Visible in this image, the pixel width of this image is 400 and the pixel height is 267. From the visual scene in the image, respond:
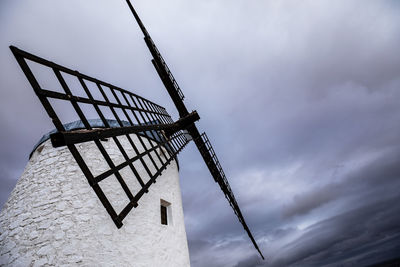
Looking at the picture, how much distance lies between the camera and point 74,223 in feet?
14.7

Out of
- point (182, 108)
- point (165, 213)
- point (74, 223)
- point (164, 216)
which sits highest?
point (182, 108)

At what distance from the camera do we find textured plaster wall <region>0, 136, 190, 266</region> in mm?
4289

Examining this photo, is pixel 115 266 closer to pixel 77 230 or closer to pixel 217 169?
pixel 77 230

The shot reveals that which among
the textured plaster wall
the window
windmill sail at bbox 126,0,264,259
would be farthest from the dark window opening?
windmill sail at bbox 126,0,264,259

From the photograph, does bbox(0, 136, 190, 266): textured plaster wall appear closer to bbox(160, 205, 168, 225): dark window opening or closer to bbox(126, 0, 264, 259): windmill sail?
bbox(160, 205, 168, 225): dark window opening

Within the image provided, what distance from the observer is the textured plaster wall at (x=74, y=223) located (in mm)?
4289

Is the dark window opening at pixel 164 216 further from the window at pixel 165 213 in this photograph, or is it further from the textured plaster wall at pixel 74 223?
the textured plaster wall at pixel 74 223

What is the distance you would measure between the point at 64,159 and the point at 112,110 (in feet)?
8.67

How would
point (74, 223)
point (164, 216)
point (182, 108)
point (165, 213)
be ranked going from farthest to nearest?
point (182, 108)
point (165, 213)
point (164, 216)
point (74, 223)

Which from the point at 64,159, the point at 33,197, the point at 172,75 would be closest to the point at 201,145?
the point at 172,75

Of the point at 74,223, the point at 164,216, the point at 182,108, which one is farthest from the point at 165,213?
the point at 182,108

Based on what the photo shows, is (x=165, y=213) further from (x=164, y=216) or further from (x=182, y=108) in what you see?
(x=182, y=108)

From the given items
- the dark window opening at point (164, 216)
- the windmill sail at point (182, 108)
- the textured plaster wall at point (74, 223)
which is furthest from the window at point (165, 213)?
the windmill sail at point (182, 108)

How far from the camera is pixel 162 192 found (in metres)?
6.52
